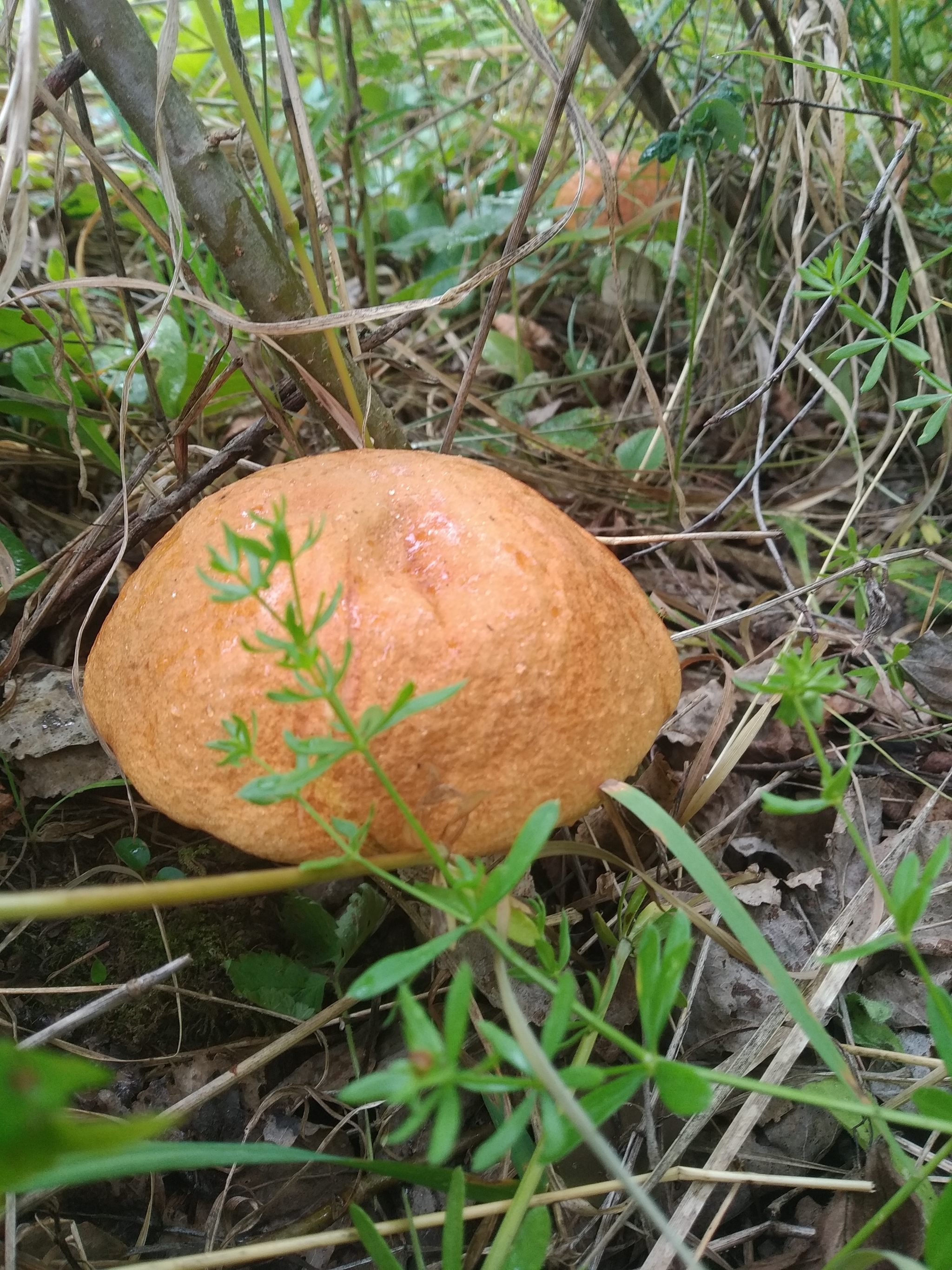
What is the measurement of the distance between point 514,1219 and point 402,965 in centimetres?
56

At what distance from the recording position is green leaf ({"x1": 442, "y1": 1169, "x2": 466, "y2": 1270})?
1144 mm

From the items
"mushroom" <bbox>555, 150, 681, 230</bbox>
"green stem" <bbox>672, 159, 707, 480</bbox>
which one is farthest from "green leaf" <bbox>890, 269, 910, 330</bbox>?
"mushroom" <bbox>555, 150, 681, 230</bbox>

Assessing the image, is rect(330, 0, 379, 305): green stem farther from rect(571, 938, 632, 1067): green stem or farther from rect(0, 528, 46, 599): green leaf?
rect(571, 938, 632, 1067): green stem

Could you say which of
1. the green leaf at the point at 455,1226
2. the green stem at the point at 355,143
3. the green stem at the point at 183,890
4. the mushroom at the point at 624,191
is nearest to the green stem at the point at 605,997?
the green leaf at the point at 455,1226

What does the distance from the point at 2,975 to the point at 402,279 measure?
10.9 feet

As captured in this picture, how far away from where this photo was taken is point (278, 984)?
173 cm

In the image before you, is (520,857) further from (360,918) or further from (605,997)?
(360,918)

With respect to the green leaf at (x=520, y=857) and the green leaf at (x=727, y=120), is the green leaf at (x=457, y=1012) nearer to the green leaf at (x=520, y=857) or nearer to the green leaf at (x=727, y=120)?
the green leaf at (x=520, y=857)

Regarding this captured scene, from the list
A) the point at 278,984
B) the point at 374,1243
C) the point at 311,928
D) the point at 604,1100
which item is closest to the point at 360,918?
the point at 311,928

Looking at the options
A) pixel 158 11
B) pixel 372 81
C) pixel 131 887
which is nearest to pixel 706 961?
pixel 131 887

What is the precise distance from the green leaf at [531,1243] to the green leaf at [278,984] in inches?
25.5

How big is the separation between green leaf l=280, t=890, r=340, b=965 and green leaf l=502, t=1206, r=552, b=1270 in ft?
2.23

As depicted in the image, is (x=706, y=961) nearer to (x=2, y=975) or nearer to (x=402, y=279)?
(x=2, y=975)

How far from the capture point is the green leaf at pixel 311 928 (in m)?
1.77
